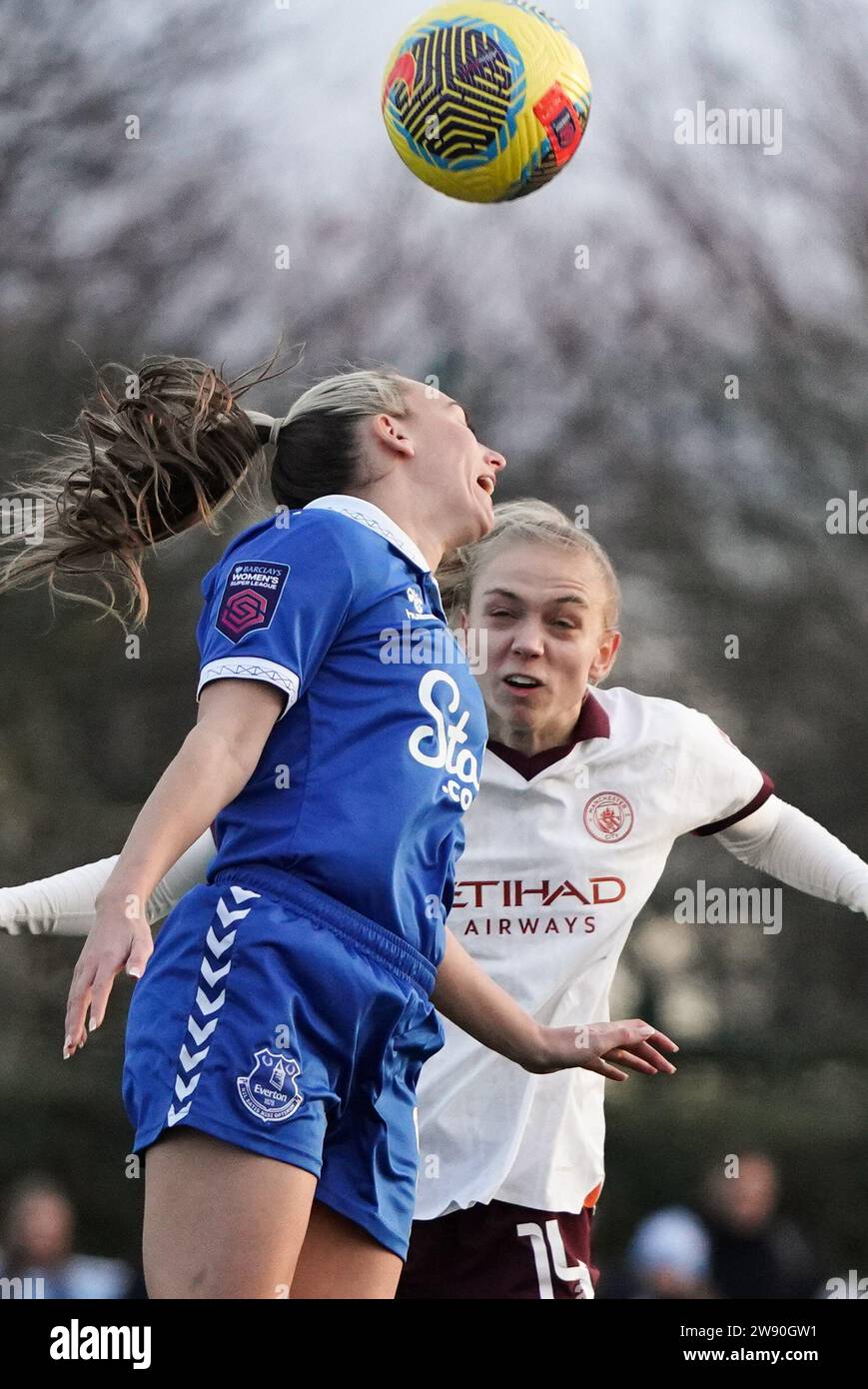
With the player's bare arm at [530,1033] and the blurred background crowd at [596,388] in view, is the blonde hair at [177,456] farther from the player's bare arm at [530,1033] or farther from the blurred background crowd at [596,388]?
the blurred background crowd at [596,388]

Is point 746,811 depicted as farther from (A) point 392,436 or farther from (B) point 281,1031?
(B) point 281,1031

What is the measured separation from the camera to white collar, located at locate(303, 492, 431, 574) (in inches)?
91.2

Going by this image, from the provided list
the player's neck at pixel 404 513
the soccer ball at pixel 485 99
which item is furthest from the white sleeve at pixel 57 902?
the soccer ball at pixel 485 99

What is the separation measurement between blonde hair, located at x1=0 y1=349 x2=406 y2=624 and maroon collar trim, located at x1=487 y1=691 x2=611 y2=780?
111 cm

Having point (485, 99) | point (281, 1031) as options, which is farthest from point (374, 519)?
point (485, 99)

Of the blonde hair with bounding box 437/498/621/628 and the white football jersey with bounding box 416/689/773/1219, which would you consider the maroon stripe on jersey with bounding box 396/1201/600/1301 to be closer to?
the white football jersey with bounding box 416/689/773/1219

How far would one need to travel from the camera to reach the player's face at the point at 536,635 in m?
3.48

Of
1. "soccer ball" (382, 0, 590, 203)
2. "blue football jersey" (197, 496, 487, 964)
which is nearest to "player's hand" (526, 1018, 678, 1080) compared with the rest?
"blue football jersey" (197, 496, 487, 964)

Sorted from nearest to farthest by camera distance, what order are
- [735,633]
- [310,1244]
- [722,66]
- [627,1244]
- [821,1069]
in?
[310,1244]
[627,1244]
[821,1069]
[735,633]
[722,66]

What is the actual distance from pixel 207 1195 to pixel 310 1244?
245mm

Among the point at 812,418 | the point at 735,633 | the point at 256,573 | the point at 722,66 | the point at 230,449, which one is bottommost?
the point at 256,573

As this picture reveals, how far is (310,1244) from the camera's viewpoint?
83.0 inches

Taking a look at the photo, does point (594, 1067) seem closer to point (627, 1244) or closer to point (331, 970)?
point (331, 970)

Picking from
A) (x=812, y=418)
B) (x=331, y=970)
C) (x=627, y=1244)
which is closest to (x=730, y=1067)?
(x=627, y=1244)
